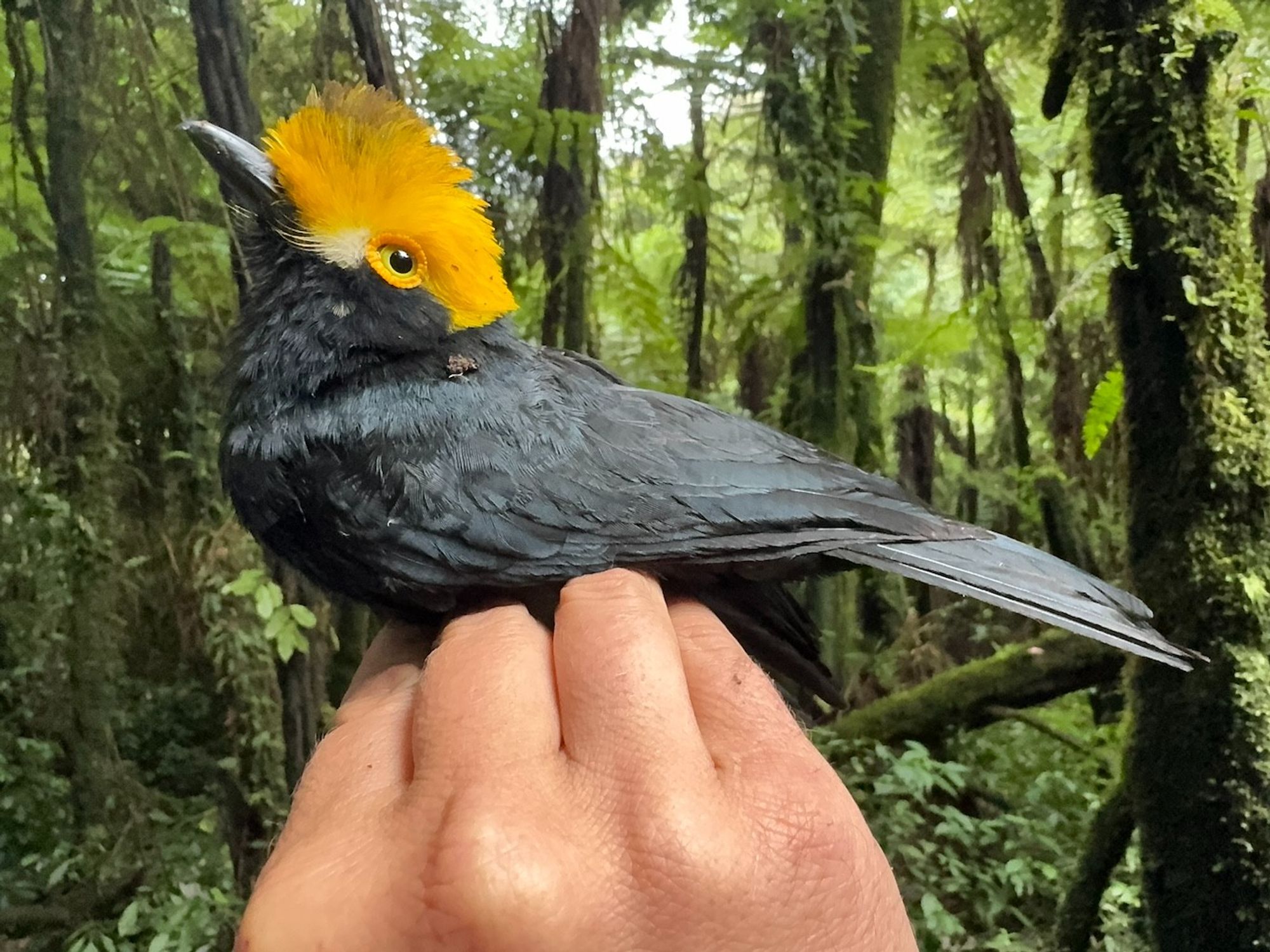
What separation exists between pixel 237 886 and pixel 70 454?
1.29 metres

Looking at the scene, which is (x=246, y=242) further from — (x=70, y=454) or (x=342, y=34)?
(x=70, y=454)

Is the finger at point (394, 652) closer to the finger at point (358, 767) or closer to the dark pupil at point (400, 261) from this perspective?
the finger at point (358, 767)

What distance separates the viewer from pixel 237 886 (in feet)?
7.49

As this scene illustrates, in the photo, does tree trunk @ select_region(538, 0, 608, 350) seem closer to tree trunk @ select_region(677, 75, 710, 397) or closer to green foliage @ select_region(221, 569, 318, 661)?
tree trunk @ select_region(677, 75, 710, 397)

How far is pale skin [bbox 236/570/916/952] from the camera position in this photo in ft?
2.33

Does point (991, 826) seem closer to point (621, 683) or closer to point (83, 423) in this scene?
point (621, 683)

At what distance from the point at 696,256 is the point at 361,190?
2.00 metres

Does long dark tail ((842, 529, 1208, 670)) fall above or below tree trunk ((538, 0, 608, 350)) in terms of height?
below

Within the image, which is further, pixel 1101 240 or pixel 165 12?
pixel 165 12

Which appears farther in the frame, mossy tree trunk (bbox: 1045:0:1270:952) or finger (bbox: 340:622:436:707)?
mossy tree trunk (bbox: 1045:0:1270:952)

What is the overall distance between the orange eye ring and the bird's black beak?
6.9 inches

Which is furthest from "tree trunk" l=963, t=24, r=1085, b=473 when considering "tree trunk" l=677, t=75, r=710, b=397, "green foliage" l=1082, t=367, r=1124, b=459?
"tree trunk" l=677, t=75, r=710, b=397

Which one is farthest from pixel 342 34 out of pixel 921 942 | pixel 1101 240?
pixel 921 942

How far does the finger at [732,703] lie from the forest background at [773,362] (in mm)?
1102
